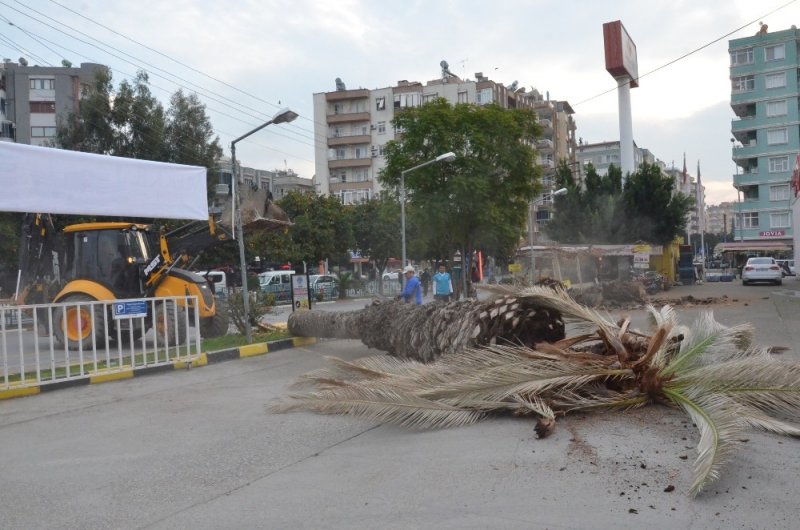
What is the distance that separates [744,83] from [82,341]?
2736 inches

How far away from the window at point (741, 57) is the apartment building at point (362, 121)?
1968 centimetres

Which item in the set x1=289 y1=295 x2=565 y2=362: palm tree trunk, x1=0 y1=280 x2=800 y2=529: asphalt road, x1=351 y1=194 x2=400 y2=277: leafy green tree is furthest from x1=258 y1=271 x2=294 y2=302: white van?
x1=0 y1=280 x2=800 y2=529: asphalt road

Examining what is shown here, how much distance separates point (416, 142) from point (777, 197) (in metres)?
48.2

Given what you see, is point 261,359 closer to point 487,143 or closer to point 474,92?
point 487,143

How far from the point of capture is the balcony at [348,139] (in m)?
81.1

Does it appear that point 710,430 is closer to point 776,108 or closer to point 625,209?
point 625,209

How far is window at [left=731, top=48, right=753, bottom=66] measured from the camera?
6662 centimetres

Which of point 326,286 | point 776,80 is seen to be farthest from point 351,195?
point 776,80

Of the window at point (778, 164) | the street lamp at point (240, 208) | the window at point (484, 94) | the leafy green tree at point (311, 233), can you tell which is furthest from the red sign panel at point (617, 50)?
the street lamp at point (240, 208)

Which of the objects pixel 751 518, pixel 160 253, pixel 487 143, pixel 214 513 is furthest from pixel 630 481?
pixel 487 143

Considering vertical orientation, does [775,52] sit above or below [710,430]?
above

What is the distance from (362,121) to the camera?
81375 mm

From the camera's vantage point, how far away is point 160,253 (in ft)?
48.8

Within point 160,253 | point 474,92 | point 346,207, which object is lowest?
point 160,253
